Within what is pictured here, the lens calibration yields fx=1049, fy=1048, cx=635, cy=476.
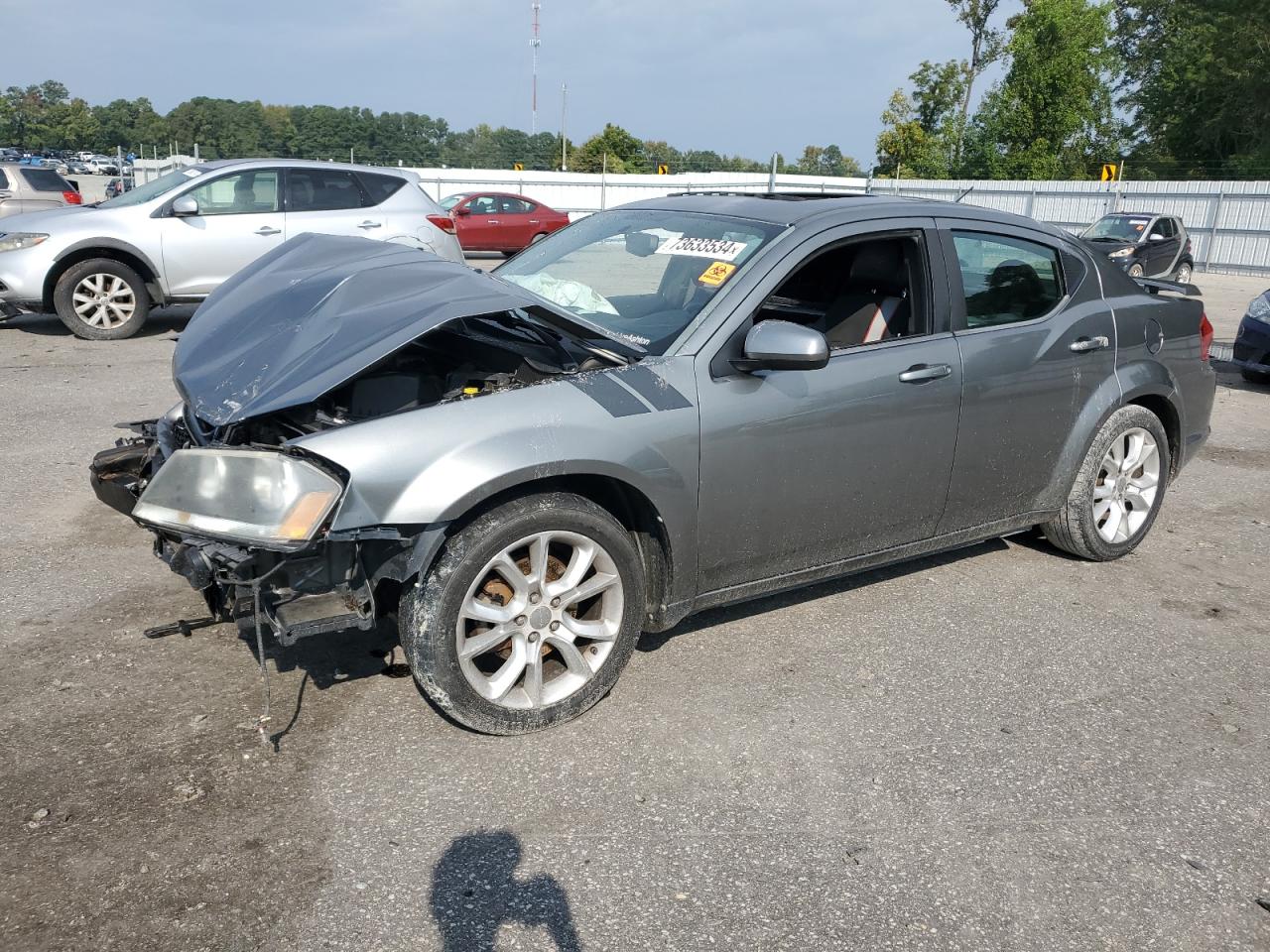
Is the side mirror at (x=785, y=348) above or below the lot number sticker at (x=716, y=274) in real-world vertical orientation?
below

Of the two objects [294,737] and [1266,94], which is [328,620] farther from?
[1266,94]

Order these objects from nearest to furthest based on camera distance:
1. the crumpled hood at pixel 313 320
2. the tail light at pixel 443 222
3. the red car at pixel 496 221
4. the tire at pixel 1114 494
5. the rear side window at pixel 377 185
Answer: the crumpled hood at pixel 313 320 → the tire at pixel 1114 494 → the rear side window at pixel 377 185 → the tail light at pixel 443 222 → the red car at pixel 496 221

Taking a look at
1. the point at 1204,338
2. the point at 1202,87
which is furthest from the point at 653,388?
the point at 1202,87

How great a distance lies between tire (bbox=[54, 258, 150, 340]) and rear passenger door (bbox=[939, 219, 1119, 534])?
8.76m

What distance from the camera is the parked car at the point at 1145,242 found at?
20.9 metres

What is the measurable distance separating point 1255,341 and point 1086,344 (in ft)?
23.1

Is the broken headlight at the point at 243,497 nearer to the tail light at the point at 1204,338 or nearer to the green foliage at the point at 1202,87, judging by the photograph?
the tail light at the point at 1204,338

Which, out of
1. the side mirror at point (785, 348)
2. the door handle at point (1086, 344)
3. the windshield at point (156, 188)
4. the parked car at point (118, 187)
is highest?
the parked car at point (118, 187)

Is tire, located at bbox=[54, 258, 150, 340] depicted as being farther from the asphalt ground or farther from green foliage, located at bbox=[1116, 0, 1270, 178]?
green foliage, located at bbox=[1116, 0, 1270, 178]

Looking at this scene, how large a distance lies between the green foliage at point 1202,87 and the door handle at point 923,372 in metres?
39.7

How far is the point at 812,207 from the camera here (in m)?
4.27

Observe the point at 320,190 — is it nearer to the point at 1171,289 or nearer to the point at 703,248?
the point at 703,248

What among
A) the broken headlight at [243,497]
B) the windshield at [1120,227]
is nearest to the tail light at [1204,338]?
the broken headlight at [243,497]

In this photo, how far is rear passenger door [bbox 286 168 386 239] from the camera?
10.9 metres
